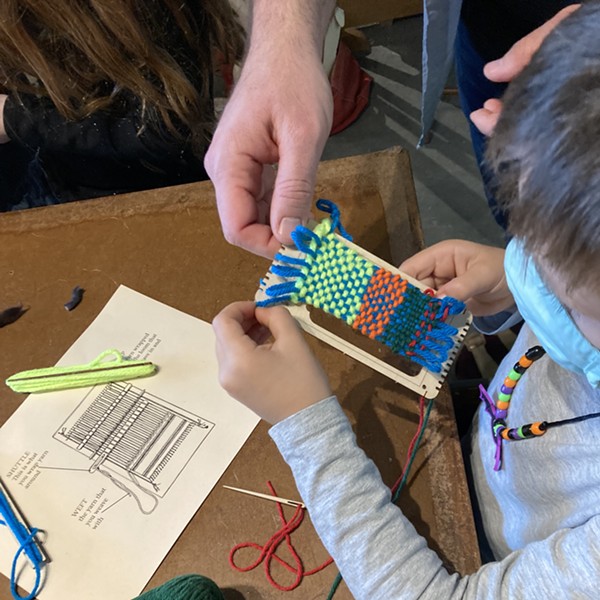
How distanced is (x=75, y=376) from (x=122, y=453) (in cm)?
11

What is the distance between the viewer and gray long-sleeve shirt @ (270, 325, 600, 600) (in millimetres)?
501

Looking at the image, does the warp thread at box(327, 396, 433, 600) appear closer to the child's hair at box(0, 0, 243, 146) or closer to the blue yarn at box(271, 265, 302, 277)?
the blue yarn at box(271, 265, 302, 277)

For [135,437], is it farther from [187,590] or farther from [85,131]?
[85,131]

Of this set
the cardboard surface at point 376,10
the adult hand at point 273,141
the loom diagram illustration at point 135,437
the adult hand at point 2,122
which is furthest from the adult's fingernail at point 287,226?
the cardboard surface at point 376,10

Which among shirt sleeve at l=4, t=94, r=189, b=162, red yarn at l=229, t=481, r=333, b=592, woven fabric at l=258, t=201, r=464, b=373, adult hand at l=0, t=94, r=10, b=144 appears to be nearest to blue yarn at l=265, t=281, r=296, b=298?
woven fabric at l=258, t=201, r=464, b=373

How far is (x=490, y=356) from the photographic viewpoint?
106 centimetres

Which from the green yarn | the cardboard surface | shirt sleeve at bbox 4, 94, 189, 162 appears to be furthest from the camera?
the cardboard surface

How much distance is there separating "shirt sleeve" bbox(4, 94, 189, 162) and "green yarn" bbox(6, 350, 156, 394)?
40 cm

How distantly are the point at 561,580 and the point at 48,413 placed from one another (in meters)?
0.58

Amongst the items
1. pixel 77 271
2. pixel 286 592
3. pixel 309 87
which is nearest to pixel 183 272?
pixel 77 271

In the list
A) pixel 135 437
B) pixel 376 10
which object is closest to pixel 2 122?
pixel 135 437

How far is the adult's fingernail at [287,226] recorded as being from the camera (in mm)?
590

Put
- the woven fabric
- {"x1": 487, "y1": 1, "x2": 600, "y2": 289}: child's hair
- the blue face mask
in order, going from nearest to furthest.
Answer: {"x1": 487, "y1": 1, "x2": 600, "y2": 289}: child's hair
the blue face mask
the woven fabric

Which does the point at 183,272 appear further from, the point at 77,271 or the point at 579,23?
the point at 579,23
